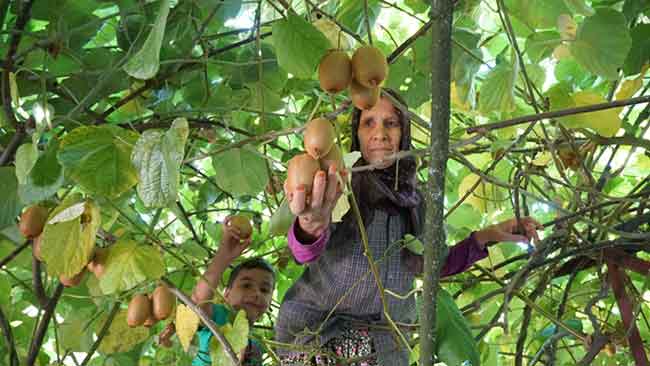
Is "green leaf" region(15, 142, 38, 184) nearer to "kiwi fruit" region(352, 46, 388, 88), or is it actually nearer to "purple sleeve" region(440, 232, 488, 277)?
"kiwi fruit" region(352, 46, 388, 88)

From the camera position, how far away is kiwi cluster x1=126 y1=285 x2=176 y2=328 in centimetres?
91

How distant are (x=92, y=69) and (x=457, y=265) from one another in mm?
581

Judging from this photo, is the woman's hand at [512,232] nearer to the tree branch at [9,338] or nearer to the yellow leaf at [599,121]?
the yellow leaf at [599,121]

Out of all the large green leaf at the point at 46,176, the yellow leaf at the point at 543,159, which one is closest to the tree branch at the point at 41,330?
the large green leaf at the point at 46,176

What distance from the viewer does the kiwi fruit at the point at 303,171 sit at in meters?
0.66

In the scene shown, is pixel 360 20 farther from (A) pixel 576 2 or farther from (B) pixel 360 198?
(A) pixel 576 2

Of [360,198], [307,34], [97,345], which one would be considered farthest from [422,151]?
[97,345]

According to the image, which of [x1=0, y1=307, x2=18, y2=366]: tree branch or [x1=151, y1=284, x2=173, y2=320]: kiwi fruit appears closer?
[x1=151, y1=284, x2=173, y2=320]: kiwi fruit

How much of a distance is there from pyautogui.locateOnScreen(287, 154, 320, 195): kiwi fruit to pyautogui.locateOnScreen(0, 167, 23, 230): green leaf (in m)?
0.37

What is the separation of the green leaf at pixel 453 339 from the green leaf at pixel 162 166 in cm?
33

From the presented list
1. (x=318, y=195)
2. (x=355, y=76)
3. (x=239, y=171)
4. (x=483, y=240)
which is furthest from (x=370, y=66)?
(x=483, y=240)

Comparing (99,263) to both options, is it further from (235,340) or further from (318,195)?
(318,195)

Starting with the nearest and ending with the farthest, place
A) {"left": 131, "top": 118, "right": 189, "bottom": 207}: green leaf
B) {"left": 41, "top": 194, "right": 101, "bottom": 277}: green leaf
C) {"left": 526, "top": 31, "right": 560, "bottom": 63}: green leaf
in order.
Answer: {"left": 131, "top": 118, "right": 189, "bottom": 207}: green leaf, {"left": 41, "top": 194, "right": 101, "bottom": 277}: green leaf, {"left": 526, "top": 31, "right": 560, "bottom": 63}: green leaf

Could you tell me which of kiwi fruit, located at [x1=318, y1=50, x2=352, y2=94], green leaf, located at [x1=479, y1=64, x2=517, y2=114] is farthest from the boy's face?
kiwi fruit, located at [x1=318, y1=50, x2=352, y2=94]
